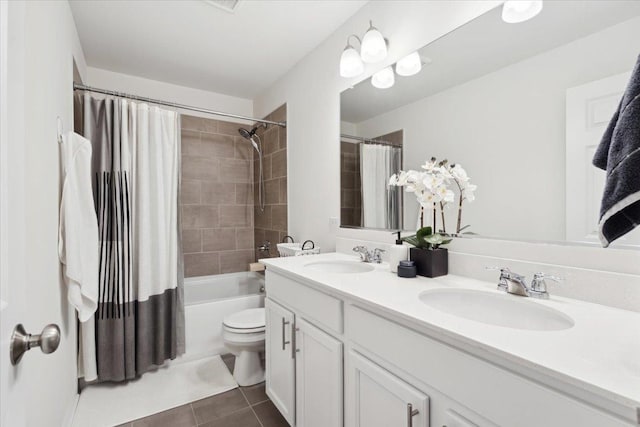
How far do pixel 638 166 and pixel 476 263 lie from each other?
709mm

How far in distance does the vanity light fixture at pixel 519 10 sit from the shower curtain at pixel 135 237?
223cm

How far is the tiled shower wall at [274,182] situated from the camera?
2756 mm

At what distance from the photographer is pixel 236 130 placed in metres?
3.29

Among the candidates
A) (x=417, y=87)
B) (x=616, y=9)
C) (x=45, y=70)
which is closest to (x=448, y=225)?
(x=417, y=87)

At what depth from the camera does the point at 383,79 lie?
67.3 inches

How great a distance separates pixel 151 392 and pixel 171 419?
360 mm

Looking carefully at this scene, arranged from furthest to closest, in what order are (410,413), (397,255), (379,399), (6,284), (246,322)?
1. (246,322)
2. (397,255)
3. (379,399)
4. (410,413)
5. (6,284)

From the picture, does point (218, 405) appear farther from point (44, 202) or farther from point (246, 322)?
point (44, 202)

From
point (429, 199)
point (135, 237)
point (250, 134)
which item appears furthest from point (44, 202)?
point (250, 134)

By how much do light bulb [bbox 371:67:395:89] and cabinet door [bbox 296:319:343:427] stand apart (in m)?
1.38

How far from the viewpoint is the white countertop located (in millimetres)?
509

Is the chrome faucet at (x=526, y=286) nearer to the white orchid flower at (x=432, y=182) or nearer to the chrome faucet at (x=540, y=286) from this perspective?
the chrome faucet at (x=540, y=286)

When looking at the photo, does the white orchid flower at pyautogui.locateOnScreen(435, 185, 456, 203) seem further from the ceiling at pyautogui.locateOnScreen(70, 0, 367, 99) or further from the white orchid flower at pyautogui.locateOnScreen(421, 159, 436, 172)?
the ceiling at pyautogui.locateOnScreen(70, 0, 367, 99)

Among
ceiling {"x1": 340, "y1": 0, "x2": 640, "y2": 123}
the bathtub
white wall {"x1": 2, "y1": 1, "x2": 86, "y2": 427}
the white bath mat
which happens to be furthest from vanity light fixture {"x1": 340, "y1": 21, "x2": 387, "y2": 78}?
the white bath mat
